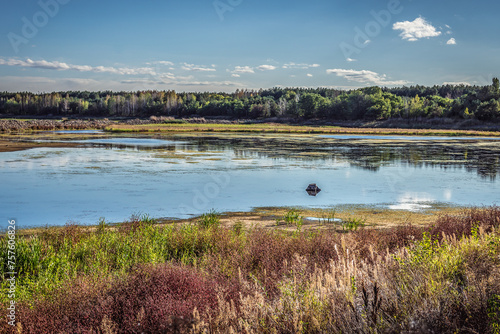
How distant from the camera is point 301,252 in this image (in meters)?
11.0

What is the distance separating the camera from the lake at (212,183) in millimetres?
20078

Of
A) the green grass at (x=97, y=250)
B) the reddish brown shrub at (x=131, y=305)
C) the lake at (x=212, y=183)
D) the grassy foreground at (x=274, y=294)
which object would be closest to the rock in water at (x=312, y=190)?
the lake at (x=212, y=183)

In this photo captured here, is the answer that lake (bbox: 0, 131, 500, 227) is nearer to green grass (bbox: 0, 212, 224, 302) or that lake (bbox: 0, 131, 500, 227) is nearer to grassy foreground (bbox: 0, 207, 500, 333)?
green grass (bbox: 0, 212, 224, 302)

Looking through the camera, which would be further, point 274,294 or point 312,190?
point 312,190

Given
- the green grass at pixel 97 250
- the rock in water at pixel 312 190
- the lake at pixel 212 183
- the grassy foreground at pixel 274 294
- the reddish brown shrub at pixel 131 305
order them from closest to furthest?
the grassy foreground at pixel 274 294, the reddish brown shrub at pixel 131 305, the green grass at pixel 97 250, the lake at pixel 212 183, the rock in water at pixel 312 190

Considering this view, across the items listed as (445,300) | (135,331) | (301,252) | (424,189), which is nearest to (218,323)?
(135,331)

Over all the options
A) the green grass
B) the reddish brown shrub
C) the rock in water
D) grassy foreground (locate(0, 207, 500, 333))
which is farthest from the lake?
the reddish brown shrub

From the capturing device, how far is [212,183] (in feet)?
87.3

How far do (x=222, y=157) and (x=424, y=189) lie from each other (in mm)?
20391

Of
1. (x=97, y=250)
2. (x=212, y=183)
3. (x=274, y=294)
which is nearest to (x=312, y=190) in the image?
(x=212, y=183)

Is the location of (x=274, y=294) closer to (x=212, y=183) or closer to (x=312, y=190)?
(x=312, y=190)

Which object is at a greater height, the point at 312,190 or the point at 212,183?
the point at 312,190

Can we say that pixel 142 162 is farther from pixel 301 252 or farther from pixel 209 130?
pixel 209 130

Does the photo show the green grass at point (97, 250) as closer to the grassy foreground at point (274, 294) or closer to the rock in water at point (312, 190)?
the grassy foreground at point (274, 294)
